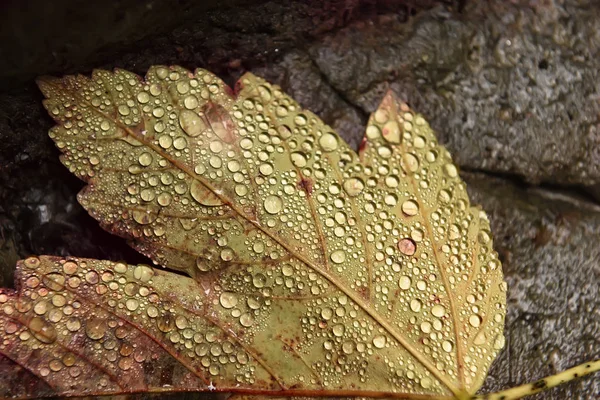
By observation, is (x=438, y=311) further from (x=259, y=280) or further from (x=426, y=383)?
(x=259, y=280)

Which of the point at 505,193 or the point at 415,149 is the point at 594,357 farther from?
the point at 415,149

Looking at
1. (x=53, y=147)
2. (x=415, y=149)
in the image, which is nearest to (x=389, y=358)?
(x=415, y=149)

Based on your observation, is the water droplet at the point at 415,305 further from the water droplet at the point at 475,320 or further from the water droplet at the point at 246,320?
the water droplet at the point at 246,320

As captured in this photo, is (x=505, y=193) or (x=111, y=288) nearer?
(x=111, y=288)

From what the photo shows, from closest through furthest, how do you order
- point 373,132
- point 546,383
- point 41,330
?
point 41,330 → point 373,132 → point 546,383

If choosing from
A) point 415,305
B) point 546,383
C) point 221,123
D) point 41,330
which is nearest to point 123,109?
point 221,123

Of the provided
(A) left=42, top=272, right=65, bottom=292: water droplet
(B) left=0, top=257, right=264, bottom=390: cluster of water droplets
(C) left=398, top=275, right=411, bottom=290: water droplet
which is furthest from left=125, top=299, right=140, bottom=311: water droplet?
(C) left=398, top=275, right=411, bottom=290: water droplet
